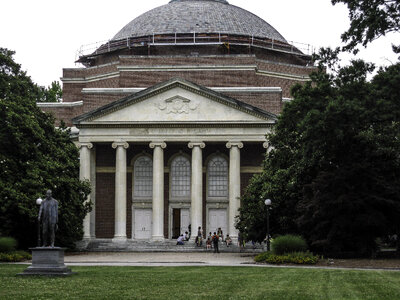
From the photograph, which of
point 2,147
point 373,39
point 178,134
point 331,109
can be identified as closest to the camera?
point 373,39

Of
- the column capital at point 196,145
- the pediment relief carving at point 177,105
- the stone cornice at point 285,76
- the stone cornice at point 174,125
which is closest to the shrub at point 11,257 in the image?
the stone cornice at point 174,125

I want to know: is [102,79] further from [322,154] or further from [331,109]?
[331,109]

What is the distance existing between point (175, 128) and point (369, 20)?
35.1m

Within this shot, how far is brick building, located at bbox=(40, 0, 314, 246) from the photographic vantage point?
60.5 m

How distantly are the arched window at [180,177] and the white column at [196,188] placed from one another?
10.5 feet

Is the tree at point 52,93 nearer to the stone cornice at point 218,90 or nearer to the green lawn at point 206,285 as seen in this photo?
the stone cornice at point 218,90

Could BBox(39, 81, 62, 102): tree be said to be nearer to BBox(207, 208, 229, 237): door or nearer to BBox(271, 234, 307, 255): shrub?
BBox(207, 208, 229, 237): door

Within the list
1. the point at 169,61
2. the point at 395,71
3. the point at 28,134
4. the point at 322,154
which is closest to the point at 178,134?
the point at 169,61

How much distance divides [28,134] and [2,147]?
2098 millimetres

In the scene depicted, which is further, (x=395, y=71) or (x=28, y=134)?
(x=28, y=134)

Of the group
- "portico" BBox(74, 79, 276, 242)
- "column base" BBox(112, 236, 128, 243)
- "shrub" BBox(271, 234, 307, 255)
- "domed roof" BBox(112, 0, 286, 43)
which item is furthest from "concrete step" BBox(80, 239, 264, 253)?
"domed roof" BBox(112, 0, 286, 43)

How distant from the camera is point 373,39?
27453mm

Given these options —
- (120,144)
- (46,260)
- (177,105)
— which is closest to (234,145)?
(177,105)

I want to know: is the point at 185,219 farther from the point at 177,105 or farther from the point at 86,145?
the point at 86,145
